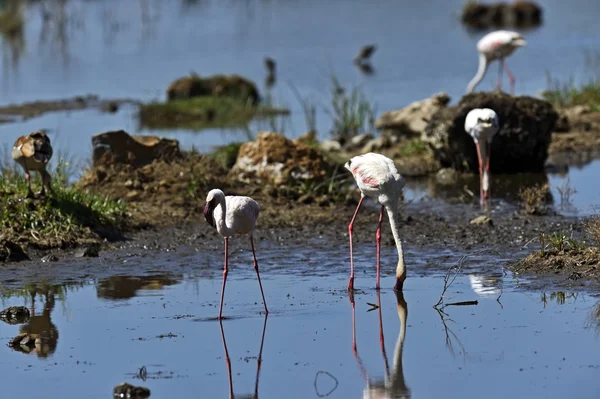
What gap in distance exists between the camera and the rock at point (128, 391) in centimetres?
649

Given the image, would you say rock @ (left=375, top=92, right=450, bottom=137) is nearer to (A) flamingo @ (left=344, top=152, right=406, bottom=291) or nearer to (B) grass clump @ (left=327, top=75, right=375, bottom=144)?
(B) grass clump @ (left=327, top=75, right=375, bottom=144)

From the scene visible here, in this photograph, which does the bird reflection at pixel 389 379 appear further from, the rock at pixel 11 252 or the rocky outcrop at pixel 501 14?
the rocky outcrop at pixel 501 14

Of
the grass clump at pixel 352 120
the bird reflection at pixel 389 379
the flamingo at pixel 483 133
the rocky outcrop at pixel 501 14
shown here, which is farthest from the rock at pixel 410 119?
the rocky outcrop at pixel 501 14

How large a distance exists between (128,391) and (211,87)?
18.8 metres

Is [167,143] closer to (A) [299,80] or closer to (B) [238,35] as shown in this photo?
(A) [299,80]

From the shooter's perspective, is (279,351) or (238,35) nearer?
(279,351)

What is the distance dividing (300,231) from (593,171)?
4918mm

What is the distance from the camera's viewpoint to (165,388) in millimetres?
6746

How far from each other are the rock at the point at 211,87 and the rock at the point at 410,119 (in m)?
7.26

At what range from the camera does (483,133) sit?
44.9 ft

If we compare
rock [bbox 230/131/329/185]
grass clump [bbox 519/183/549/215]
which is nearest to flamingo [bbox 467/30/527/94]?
rock [bbox 230/131/329/185]

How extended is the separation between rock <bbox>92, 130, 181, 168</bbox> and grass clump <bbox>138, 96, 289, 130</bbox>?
8086 mm

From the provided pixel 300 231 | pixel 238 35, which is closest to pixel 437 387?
pixel 300 231

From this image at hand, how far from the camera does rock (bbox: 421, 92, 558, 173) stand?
584 inches
